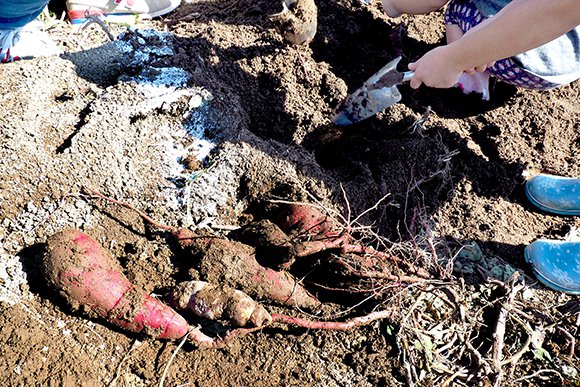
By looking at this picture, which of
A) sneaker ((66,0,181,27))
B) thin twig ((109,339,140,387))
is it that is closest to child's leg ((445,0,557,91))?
sneaker ((66,0,181,27))

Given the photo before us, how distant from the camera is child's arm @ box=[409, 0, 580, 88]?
1.40 metres

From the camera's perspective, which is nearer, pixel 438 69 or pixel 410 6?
pixel 438 69

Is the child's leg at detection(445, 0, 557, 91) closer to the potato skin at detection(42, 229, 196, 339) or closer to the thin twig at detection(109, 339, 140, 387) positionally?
the potato skin at detection(42, 229, 196, 339)

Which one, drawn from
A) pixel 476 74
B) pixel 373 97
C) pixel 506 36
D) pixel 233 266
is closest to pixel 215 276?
pixel 233 266

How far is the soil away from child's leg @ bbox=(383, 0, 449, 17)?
0.14 metres

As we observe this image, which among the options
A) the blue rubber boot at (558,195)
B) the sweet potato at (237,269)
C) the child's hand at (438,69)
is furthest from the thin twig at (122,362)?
the blue rubber boot at (558,195)

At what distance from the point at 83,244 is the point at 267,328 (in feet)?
2.25

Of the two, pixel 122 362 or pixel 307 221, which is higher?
pixel 307 221

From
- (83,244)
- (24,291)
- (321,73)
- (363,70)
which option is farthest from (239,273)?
(363,70)

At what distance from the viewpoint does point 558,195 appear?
88.8 inches

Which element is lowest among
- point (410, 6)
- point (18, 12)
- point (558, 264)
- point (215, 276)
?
point (558, 264)

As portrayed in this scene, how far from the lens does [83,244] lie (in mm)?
1613

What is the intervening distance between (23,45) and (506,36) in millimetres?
2000

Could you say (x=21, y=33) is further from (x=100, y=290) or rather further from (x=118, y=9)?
(x=100, y=290)
